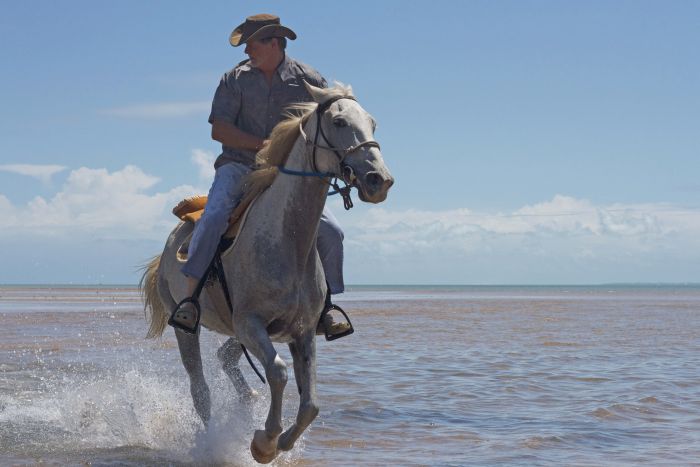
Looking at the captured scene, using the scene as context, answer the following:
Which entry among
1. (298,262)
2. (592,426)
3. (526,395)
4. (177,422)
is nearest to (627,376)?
(526,395)

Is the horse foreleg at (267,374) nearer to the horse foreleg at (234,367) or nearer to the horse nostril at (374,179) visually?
the horse nostril at (374,179)

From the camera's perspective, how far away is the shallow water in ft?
26.2

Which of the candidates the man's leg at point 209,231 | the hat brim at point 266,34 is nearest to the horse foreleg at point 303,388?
the man's leg at point 209,231

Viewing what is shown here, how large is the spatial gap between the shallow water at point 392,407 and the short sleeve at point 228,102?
254 cm

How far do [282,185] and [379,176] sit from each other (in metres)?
1.28

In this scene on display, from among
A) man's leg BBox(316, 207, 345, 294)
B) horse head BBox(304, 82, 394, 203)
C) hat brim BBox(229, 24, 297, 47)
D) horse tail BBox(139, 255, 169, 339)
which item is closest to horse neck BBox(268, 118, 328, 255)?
horse head BBox(304, 82, 394, 203)

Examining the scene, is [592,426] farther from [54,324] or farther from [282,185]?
[54,324]

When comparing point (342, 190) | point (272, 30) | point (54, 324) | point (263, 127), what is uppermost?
point (272, 30)

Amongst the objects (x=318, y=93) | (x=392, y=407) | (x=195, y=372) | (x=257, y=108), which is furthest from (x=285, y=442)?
(x=392, y=407)

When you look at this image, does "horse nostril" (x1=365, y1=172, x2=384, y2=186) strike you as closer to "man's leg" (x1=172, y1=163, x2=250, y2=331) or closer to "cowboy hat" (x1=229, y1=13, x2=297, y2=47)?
"man's leg" (x1=172, y1=163, x2=250, y2=331)

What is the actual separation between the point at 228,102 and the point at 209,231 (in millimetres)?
1156

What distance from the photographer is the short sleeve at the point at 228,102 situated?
7.44 meters

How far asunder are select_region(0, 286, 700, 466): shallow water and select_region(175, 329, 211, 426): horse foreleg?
16 centimetres

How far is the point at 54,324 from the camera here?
2520cm
